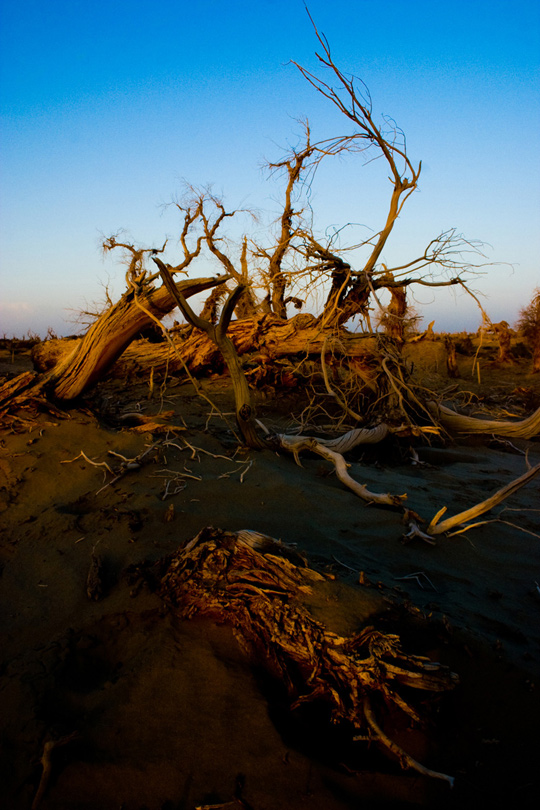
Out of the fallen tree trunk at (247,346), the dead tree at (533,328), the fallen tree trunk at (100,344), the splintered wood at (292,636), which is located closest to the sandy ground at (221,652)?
the splintered wood at (292,636)

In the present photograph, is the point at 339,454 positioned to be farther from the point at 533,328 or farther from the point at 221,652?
the point at 533,328

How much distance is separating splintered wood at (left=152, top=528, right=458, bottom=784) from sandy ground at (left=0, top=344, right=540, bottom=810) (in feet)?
0.22

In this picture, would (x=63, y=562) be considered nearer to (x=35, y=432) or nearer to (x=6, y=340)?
(x=35, y=432)

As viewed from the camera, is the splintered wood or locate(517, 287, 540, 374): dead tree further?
locate(517, 287, 540, 374): dead tree

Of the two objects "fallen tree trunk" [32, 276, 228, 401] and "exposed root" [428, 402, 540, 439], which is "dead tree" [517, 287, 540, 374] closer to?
"exposed root" [428, 402, 540, 439]

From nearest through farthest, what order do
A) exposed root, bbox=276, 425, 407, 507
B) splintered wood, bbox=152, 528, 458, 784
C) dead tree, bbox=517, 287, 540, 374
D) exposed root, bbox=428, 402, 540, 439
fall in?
splintered wood, bbox=152, 528, 458, 784
exposed root, bbox=276, 425, 407, 507
exposed root, bbox=428, 402, 540, 439
dead tree, bbox=517, 287, 540, 374

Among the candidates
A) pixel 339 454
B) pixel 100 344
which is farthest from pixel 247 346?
pixel 339 454

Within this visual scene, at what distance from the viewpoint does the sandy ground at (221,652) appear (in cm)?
145

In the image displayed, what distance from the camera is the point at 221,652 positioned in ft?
6.19

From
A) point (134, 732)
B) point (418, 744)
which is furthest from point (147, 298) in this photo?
point (418, 744)

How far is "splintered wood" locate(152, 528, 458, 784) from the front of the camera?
5.28 feet

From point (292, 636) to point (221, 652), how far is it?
0.33m

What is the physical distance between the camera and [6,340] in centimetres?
1038

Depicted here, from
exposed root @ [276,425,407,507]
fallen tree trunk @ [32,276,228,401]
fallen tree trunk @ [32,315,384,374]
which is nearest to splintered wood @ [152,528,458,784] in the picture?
exposed root @ [276,425,407,507]
